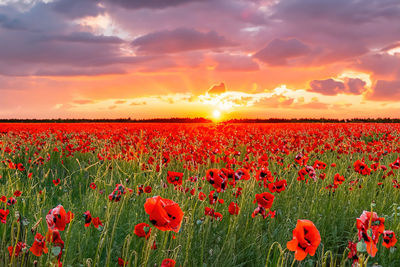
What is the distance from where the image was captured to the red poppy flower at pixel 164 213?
1.47m

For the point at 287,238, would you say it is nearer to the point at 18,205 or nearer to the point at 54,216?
the point at 54,216

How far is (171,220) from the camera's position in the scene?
4.98ft

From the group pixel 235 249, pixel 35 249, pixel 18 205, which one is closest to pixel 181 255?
pixel 235 249

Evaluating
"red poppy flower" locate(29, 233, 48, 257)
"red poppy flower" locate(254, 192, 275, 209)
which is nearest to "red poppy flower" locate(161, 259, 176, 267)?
"red poppy flower" locate(29, 233, 48, 257)

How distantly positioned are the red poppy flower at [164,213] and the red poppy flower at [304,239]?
470mm

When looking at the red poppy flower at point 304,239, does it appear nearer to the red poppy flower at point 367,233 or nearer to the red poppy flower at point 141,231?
the red poppy flower at point 367,233

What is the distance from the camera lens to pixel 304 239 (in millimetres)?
1496

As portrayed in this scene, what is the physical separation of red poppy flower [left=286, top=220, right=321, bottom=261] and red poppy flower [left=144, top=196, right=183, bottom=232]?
0.47 metres

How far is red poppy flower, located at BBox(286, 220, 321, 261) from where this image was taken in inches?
57.8

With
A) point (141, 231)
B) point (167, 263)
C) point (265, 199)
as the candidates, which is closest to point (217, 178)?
point (265, 199)

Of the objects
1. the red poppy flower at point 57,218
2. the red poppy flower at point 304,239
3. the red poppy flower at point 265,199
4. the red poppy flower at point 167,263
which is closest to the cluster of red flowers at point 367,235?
the red poppy flower at point 304,239

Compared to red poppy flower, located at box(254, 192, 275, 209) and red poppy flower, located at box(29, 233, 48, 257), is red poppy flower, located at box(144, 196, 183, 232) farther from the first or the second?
red poppy flower, located at box(254, 192, 275, 209)

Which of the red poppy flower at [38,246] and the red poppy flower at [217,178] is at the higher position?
the red poppy flower at [217,178]

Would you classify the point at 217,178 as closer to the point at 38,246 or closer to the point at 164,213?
the point at 164,213
